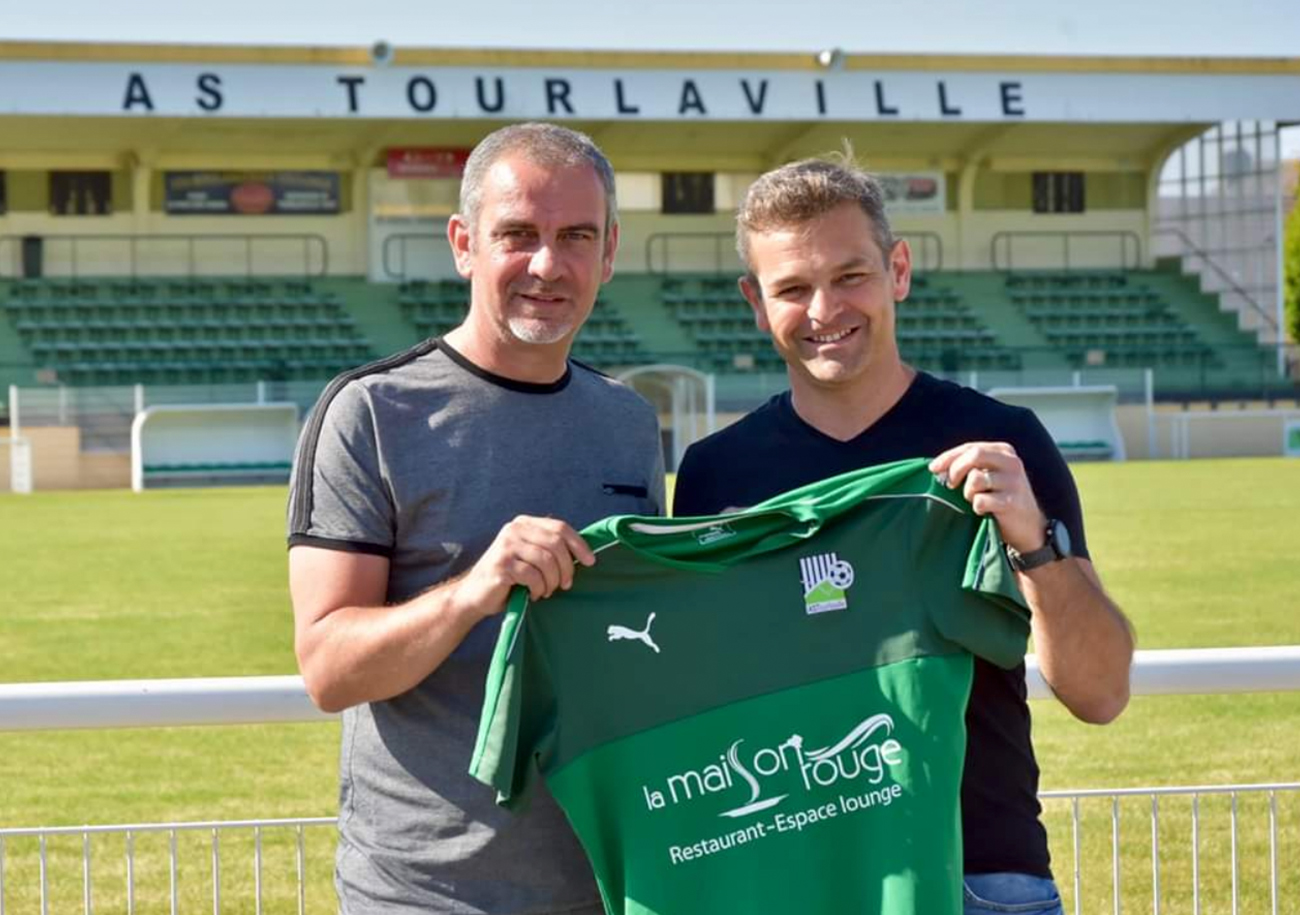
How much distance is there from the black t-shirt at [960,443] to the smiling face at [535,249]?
32 centimetres

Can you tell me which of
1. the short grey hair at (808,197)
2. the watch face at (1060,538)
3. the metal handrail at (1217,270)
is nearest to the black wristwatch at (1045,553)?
the watch face at (1060,538)

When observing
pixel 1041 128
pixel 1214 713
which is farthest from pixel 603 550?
pixel 1041 128

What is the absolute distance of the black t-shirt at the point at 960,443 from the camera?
2.60 metres

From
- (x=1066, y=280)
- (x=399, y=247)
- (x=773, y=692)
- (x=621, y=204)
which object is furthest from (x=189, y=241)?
(x=773, y=692)

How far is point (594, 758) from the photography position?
8.32ft

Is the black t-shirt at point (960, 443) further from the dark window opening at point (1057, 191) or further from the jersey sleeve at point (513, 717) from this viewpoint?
the dark window opening at point (1057, 191)

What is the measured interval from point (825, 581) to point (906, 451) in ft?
0.93

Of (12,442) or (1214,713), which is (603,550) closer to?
(1214,713)

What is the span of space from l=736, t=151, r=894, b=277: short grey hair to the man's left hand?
1.34 feet

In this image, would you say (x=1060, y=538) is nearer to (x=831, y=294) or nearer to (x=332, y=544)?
(x=831, y=294)

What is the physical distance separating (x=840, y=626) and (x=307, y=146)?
35.3 m

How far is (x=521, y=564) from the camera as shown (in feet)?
Result: 7.75

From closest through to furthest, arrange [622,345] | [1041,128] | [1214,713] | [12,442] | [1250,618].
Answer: [1214,713] → [1250,618] → [12,442] → [622,345] → [1041,128]

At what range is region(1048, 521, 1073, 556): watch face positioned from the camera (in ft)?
8.19
